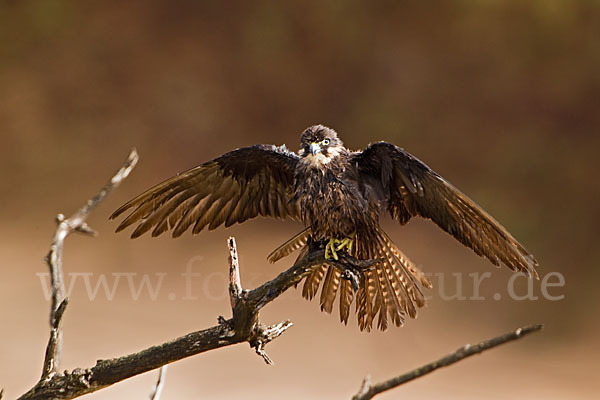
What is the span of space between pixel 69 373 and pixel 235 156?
Answer: 3.48 feet

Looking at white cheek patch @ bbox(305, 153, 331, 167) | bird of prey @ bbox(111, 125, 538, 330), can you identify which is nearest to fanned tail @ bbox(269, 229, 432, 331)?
bird of prey @ bbox(111, 125, 538, 330)

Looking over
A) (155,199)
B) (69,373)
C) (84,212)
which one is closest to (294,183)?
(155,199)

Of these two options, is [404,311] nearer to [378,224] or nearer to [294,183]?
[378,224]

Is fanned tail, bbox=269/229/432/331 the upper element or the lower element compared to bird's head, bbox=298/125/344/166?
lower

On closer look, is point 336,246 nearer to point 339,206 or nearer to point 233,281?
point 339,206

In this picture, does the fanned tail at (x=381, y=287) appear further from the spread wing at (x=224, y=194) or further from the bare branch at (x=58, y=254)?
the bare branch at (x=58, y=254)

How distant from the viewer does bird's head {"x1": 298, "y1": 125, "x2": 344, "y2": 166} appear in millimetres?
2596

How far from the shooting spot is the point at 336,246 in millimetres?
2553

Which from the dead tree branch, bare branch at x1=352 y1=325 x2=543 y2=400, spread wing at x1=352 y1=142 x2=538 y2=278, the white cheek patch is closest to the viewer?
bare branch at x1=352 y1=325 x2=543 y2=400

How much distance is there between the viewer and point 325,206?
2.54 meters

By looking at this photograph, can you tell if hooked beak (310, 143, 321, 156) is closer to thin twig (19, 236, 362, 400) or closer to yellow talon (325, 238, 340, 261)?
yellow talon (325, 238, 340, 261)

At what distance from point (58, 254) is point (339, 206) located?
39.9 inches

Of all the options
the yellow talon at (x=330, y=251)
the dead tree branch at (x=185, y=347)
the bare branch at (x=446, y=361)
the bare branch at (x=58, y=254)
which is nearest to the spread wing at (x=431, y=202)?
the yellow talon at (x=330, y=251)

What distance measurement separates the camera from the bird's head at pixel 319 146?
2596 mm
